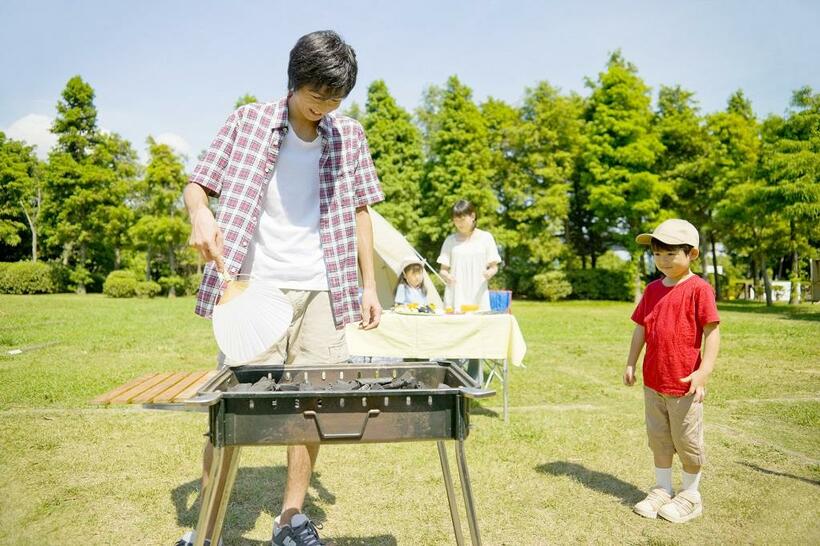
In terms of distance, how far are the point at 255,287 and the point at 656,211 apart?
85.8 ft

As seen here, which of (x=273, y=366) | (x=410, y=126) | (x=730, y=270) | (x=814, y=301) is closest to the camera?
(x=273, y=366)

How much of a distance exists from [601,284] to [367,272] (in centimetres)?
2448

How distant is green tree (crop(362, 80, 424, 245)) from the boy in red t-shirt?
80.9 ft

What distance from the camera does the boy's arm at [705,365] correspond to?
299 cm

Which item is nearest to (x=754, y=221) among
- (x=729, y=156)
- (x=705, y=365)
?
(x=729, y=156)

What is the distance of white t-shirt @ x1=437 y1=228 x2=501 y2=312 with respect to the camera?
6445 mm

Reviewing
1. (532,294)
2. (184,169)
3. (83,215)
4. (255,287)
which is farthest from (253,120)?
(83,215)

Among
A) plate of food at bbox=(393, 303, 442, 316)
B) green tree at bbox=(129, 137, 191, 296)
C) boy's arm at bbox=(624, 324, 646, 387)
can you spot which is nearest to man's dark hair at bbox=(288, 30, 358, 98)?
boy's arm at bbox=(624, 324, 646, 387)

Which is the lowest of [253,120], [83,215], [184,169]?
[253,120]

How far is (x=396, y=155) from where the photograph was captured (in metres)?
29.5

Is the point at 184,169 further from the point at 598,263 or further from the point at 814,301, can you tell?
the point at 814,301

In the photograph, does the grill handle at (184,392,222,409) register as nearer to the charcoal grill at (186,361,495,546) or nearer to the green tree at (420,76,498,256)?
the charcoal grill at (186,361,495,546)

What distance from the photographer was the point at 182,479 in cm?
362

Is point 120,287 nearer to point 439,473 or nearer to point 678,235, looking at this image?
point 439,473
